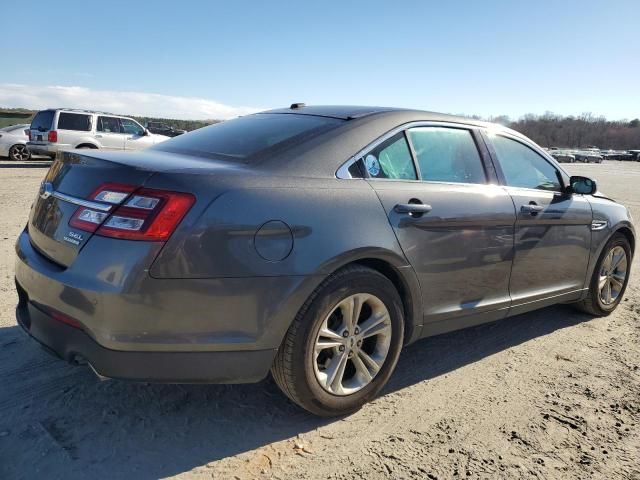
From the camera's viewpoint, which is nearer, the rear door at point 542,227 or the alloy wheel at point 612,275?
the rear door at point 542,227

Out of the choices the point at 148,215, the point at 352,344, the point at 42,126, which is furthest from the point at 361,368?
the point at 42,126

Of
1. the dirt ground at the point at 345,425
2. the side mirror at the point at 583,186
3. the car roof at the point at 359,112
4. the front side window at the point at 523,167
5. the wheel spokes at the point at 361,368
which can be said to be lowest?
the dirt ground at the point at 345,425

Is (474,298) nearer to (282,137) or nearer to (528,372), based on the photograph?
(528,372)

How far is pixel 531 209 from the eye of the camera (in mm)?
3771

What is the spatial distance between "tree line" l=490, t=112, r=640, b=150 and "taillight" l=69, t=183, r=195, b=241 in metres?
137

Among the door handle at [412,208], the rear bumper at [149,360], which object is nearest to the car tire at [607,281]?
the door handle at [412,208]

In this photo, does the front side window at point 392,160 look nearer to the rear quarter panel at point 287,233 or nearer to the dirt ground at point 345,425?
the rear quarter panel at point 287,233

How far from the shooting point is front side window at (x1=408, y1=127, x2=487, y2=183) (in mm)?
3324

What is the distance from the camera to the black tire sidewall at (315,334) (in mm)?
2605

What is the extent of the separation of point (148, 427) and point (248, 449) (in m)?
0.52

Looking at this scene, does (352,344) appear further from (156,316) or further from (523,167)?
(523,167)

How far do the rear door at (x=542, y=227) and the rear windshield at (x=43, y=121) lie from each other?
1649 centimetres

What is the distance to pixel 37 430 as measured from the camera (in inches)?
101

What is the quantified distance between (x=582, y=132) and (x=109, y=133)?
146081 mm
